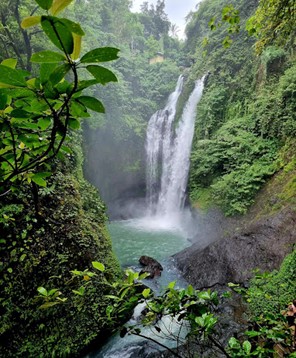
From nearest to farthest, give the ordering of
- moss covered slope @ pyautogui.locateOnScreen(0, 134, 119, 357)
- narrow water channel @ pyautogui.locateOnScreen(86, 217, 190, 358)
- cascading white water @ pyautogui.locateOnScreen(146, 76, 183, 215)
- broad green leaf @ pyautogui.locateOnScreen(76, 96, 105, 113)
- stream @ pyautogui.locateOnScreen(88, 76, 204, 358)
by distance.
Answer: broad green leaf @ pyautogui.locateOnScreen(76, 96, 105, 113) < moss covered slope @ pyautogui.locateOnScreen(0, 134, 119, 357) < narrow water channel @ pyautogui.locateOnScreen(86, 217, 190, 358) < stream @ pyautogui.locateOnScreen(88, 76, 204, 358) < cascading white water @ pyautogui.locateOnScreen(146, 76, 183, 215)

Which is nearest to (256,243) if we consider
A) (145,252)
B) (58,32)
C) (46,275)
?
(145,252)

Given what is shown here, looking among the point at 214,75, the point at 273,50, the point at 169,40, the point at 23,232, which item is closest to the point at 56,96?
the point at 23,232

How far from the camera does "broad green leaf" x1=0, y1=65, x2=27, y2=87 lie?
2.00ft

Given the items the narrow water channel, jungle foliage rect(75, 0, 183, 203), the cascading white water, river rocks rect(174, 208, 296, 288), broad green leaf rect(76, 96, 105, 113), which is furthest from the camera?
the cascading white water

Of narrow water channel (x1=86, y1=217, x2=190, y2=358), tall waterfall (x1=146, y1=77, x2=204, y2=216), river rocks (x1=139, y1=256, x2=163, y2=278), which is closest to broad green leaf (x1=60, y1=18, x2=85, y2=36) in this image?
narrow water channel (x1=86, y1=217, x2=190, y2=358)

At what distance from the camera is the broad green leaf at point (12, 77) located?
608 millimetres

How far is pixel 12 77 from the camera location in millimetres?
625

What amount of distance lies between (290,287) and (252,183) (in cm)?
464

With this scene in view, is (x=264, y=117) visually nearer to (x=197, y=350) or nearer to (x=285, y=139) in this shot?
(x=285, y=139)

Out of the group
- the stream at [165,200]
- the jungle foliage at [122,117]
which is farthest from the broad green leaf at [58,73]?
the jungle foliage at [122,117]

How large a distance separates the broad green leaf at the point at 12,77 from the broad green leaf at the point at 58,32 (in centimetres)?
15

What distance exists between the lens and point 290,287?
3.21 m

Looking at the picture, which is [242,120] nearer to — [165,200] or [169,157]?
[169,157]

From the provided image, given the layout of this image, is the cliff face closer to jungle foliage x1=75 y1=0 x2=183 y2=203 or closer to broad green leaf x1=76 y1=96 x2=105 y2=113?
broad green leaf x1=76 y1=96 x2=105 y2=113
